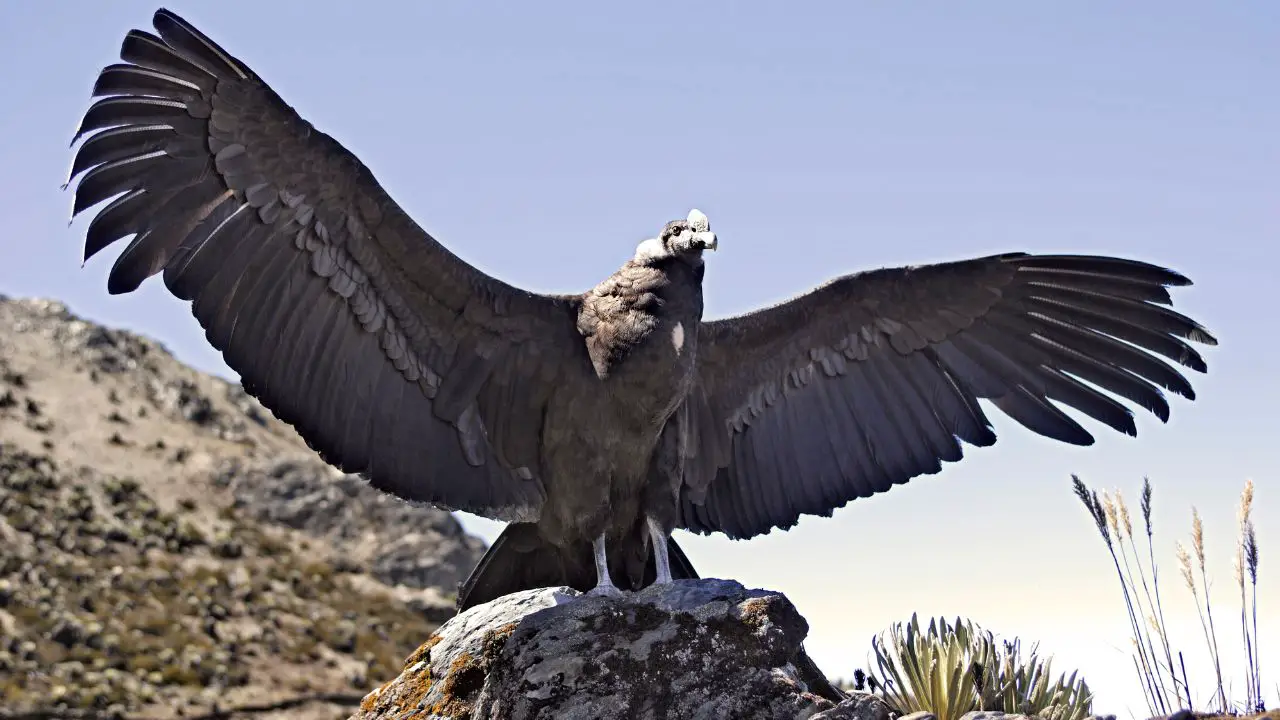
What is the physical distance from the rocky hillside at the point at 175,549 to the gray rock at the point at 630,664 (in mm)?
14744

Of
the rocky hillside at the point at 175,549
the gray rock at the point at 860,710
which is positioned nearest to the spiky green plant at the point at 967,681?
the gray rock at the point at 860,710

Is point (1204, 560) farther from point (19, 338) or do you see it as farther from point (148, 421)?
point (19, 338)

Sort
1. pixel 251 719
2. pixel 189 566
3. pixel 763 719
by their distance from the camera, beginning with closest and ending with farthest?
pixel 763 719 → pixel 251 719 → pixel 189 566

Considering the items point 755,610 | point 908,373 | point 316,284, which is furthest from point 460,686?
point 908,373

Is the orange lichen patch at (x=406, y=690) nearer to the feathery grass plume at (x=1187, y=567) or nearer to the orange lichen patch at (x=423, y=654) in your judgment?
the orange lichen patch at (x=423, y=654)

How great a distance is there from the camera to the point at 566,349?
6.54 metres

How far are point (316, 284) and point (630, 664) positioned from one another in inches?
98.4

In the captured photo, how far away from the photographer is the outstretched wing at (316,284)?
5855mm

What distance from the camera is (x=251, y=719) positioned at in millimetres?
26031

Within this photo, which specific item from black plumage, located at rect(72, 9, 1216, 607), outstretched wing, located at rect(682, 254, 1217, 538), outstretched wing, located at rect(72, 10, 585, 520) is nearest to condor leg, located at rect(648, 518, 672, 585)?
black plumage, located at rect(72, 9, 1216, 607)

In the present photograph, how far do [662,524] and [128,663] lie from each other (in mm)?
23630

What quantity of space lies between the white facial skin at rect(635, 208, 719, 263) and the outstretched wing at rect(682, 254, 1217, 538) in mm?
1021

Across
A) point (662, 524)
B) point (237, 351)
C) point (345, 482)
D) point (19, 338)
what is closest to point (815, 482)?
point (662, 524)

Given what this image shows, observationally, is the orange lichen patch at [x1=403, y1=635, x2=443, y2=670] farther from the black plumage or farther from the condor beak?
the condor beak
